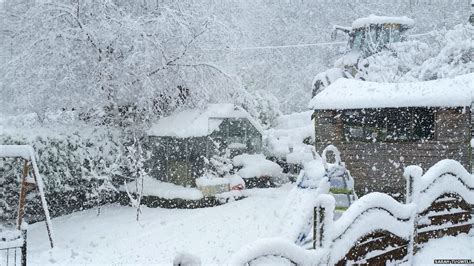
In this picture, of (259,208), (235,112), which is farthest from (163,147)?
(259,208)

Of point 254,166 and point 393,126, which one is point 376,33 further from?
point 254,166

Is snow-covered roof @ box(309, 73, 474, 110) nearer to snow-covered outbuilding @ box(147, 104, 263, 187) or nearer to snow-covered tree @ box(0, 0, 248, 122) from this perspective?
snow-covered outbuilding @ box(147, 104, 263, 187)

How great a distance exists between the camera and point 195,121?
15.8 meters

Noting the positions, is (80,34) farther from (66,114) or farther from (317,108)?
(317,108)

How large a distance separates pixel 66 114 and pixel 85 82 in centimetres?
234

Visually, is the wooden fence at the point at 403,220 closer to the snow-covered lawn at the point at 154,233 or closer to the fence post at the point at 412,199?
the fence post at the point at 412,199

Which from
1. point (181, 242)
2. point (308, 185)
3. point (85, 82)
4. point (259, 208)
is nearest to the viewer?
point (181, 242)

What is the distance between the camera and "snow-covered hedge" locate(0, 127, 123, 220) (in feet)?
39.0

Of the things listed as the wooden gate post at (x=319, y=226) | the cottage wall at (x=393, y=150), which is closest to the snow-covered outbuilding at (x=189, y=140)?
the cottage wall at (x=393, y=150)

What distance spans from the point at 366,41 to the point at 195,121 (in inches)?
522

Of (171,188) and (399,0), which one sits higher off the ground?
(399,0)

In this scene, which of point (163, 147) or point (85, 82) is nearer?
point (85, 82)

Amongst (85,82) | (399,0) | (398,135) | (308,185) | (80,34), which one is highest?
(399,0)

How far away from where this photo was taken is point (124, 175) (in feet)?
51.0
